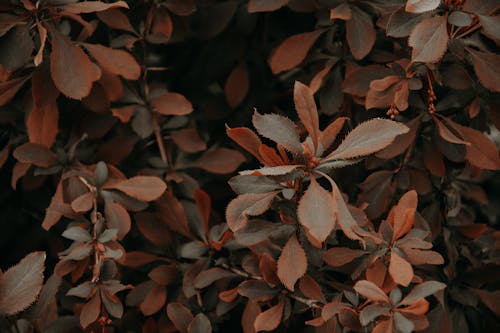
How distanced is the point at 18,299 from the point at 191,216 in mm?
406

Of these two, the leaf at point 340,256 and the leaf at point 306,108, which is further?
the leaf at point 340,256

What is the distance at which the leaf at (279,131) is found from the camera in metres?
0.97

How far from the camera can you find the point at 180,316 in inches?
45.5

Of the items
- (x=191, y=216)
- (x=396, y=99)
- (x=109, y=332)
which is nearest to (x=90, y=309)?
(x=109, y=332)

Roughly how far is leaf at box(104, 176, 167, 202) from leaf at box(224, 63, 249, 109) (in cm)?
33

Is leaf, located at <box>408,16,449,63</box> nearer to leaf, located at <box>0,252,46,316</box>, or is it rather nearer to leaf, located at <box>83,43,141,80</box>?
leaf, located at <box>83,43,141,80</box>

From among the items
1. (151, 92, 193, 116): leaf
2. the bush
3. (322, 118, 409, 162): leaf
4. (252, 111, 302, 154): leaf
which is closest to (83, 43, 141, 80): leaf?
the bush

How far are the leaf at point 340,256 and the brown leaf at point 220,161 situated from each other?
351mm

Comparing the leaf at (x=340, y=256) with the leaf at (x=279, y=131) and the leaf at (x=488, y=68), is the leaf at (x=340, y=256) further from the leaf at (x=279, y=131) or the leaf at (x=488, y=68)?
the leaf at (x=488, y=68)

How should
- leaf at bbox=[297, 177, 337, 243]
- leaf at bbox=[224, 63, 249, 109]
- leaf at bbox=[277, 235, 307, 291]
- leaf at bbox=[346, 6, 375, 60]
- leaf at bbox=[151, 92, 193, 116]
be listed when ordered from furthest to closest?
leaf at bbox=[224, 63, 249, 109]
leaf at bbox=[151, 92, 193, 116]
leaf at bbox=[346, 6, 375, 60]
leaf at bbox=[277, 235, 307, 291]
leaf at bbox=[297, 177, 337, 243]

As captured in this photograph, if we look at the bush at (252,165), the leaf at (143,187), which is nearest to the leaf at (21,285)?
the bush at (252,165)

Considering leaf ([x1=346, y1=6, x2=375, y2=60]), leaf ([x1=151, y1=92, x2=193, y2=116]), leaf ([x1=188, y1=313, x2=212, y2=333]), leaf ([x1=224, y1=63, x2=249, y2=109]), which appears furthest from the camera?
leaf ([x1=224, y1=63, x2=249, y2=109])

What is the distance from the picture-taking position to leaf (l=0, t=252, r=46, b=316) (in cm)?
100

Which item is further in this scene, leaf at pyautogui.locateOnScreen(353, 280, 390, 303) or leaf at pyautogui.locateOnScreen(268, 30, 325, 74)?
leaf at pyautogui.locateOnScreen(268, 30, 325, 74)
